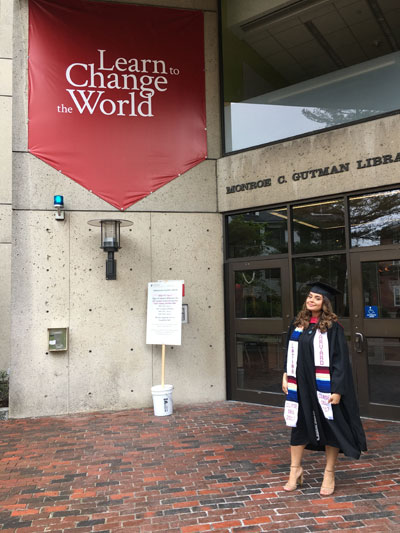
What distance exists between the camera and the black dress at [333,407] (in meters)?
3.49

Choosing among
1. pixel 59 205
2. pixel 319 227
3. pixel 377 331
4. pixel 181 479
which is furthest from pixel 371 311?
pixel 59 205

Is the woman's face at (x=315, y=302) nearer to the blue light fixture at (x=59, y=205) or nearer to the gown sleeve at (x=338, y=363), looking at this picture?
the gown sleeve at (x=338, y=363)

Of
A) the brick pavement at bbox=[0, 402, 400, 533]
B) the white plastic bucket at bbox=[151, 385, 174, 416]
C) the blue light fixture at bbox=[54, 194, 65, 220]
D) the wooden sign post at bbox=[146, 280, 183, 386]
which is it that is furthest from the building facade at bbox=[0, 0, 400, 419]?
the brick pavement at bbox=[0, 402, 400, 533]

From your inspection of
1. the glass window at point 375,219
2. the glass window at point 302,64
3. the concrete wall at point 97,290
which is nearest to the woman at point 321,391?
the glass window at point 375,219

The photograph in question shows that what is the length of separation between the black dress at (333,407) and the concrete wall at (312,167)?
2835 millimetres

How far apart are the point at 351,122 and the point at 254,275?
95.4 inches

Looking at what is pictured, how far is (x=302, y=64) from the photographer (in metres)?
7.11

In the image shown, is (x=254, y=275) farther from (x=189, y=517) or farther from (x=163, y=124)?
(x=189, y=517)

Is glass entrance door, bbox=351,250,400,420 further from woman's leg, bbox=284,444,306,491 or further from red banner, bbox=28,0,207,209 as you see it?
red banner, bbox=28,0,207,209

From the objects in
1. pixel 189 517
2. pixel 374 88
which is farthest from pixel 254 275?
pixel 189 517

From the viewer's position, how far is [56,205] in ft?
20.7

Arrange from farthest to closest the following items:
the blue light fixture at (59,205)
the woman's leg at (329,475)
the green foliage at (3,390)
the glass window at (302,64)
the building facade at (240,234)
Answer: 1. the green foliage at (3,390)
2. the blue light fixture at (59,205)
3. the glass window at (302,64)
4. the building facade at (240,234)
5. the woman's leg at (329,475)

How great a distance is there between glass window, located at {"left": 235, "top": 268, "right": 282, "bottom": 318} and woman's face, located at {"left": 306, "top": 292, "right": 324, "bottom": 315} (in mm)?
2686

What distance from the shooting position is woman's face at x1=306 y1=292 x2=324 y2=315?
3.69 meters
